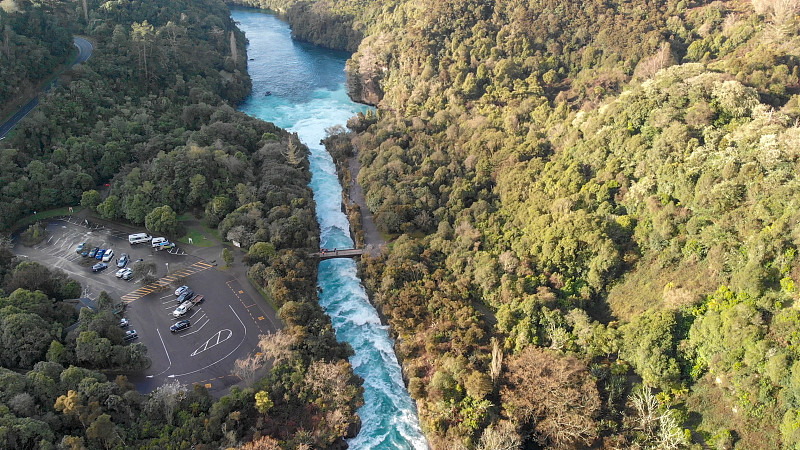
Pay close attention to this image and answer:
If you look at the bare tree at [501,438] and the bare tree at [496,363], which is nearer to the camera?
the bare tree at [501,438]

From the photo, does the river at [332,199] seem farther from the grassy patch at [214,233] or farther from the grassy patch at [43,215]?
the grassy patch at [43,215]

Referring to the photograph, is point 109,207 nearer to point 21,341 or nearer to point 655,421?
point 21,341

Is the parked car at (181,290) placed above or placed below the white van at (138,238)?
below

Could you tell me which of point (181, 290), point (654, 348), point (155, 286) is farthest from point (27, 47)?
point (654, 348)

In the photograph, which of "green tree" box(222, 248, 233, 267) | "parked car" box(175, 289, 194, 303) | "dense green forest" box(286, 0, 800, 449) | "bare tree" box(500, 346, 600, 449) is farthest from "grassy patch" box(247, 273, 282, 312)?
"bare tree" box(500, 346, 600, 449)

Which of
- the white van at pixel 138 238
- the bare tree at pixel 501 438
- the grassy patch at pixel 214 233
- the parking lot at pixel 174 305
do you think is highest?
the bare tree at pixel 501 438

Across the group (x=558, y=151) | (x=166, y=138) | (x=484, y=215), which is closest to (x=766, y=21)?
(x=558, y=151)

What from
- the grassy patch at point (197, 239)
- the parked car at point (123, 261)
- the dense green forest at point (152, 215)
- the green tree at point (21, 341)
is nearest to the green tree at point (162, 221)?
the dense green forest at point (152, 215)
